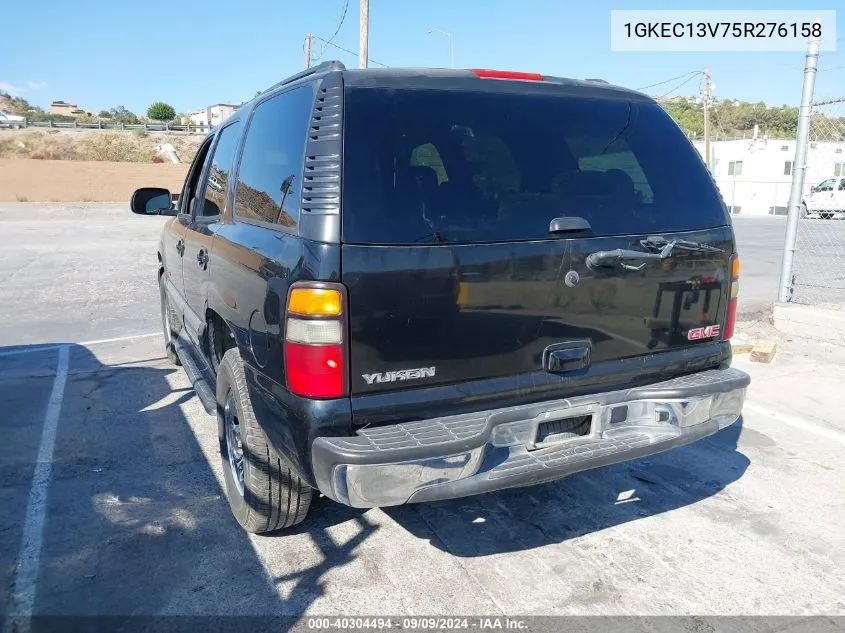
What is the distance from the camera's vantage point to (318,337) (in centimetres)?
244

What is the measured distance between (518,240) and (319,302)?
0.84m

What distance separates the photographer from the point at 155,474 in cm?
395

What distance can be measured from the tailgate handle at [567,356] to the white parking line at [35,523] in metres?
2.33

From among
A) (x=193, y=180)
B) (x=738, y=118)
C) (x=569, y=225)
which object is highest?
(x=738, y=118)

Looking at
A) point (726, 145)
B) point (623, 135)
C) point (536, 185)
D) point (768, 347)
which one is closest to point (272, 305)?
point (536, 185)

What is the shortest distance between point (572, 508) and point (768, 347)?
3725mm

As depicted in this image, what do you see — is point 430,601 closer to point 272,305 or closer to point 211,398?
point 272,305

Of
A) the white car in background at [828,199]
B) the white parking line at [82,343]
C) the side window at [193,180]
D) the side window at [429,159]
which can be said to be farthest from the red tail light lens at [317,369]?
the white car in background at [828,199]

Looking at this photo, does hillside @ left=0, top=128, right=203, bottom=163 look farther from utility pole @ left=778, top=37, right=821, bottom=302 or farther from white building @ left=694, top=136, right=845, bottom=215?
utility pole @ left=778, top=37, right=821, bottom=302

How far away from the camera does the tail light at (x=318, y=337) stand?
2.42 m

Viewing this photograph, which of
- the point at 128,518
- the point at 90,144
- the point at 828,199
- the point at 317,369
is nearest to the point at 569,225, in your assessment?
the point at 317,369

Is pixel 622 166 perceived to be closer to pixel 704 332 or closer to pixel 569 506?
pixel 704 332

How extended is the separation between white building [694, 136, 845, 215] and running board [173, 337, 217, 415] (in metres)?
34.8

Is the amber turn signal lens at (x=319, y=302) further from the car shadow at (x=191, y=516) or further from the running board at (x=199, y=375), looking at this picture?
the running board at (x=199, y=375)
